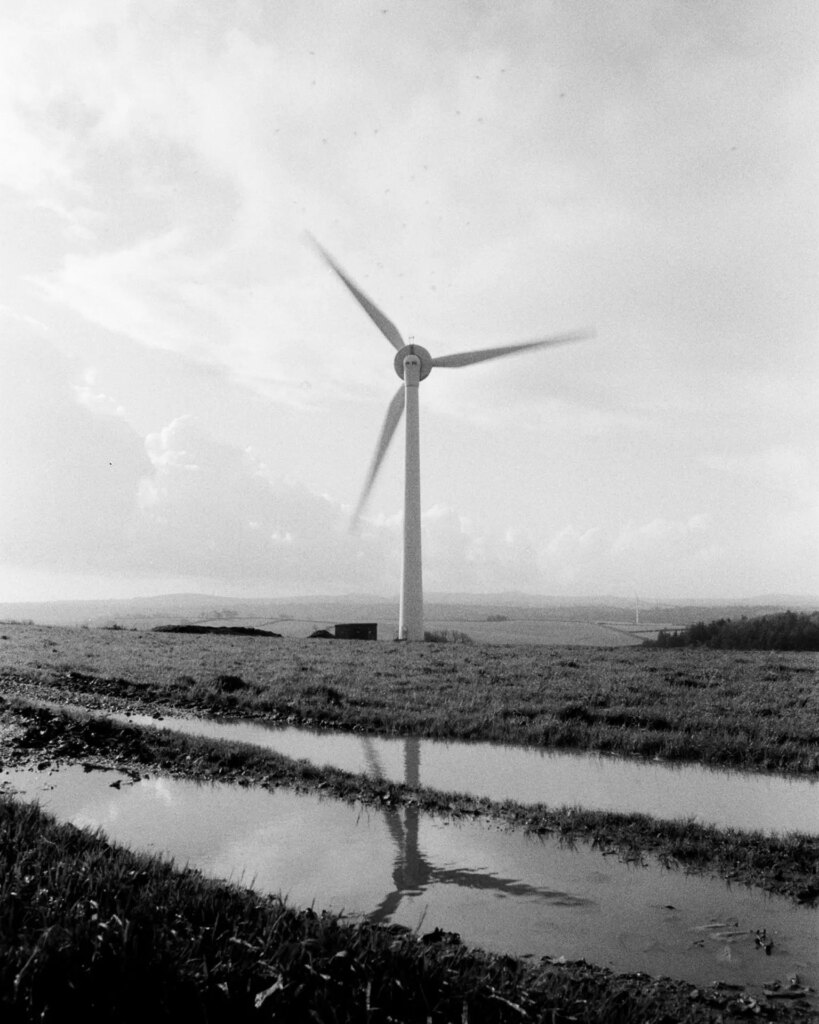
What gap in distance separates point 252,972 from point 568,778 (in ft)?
34.9

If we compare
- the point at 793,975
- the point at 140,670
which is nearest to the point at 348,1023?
the point at 793,975

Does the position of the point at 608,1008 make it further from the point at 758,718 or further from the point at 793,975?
the point at 758,718

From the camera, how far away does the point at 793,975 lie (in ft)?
23.5

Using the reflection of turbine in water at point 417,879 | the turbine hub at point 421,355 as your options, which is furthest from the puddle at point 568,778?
the turbine hub at point 421,355

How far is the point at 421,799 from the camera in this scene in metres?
13.1

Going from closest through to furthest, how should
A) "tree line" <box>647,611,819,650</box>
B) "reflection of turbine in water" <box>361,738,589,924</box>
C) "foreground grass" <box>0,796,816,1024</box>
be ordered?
"foreground grass" <box>0,796,816,1024</box>
"reflection of turbine in water" <box>361,738,589,924</box>
"tree line" <box>647,611,819,650</box>

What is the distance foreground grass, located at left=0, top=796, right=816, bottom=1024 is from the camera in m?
5.56

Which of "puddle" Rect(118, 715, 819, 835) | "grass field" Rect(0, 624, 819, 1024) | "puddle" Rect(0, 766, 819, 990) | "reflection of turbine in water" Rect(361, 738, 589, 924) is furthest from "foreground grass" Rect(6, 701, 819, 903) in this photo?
"reflection of turbine in water" Rect(361, 738, 589, 924)

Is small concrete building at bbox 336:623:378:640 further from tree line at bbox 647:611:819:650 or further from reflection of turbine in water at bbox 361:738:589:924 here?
reflection of turbine in water at bbox 361:738:589:924

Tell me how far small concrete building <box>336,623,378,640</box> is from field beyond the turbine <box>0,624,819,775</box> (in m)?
18.2

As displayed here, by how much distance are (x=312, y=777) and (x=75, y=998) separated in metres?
9.19

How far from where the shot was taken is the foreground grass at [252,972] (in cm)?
556

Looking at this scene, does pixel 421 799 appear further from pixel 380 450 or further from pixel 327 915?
pixel 380 450

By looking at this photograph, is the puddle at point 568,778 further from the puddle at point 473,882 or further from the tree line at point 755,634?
the tree line at point 755,634
